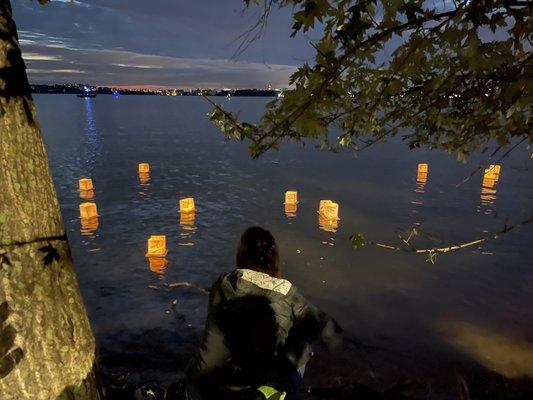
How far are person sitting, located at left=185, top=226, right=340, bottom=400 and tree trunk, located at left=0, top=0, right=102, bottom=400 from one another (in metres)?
1.01

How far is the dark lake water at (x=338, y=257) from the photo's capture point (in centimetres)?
1005

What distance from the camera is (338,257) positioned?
15219mm

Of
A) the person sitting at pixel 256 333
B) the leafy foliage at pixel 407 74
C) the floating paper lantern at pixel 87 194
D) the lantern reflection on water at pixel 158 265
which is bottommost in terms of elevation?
the floating paper lantern at pixel 87 194

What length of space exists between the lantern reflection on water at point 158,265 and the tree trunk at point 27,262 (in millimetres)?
11337

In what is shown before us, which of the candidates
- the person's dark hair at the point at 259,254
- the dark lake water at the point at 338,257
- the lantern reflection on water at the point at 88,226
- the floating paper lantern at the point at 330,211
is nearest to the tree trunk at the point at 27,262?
the person's dark hair at the point at 259,254

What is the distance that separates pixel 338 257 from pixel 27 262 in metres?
13.6

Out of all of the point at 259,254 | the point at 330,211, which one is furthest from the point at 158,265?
the point at 259,254

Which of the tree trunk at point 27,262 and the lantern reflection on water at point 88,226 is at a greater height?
the tree trunk at point 27,262

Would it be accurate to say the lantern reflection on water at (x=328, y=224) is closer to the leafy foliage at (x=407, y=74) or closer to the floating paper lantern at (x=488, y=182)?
the leafy foliage at (x=407, y=74)

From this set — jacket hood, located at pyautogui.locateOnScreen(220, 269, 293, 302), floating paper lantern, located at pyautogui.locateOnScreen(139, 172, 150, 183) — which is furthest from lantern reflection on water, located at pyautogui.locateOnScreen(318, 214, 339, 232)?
floating paper lantern, located at pyautogui.locateOnScreen(139, 172, 150, 183)

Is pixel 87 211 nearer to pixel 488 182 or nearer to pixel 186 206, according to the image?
pixel 186 206

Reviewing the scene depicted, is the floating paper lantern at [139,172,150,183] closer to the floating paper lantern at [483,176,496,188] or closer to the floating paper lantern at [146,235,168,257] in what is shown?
the floating paper lantern at [146,235,168,257]

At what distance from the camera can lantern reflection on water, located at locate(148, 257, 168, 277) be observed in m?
13.9

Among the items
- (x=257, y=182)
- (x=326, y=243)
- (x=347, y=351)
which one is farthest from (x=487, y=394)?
(x=257, y=182)
